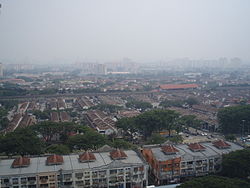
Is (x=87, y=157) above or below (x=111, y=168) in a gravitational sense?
above

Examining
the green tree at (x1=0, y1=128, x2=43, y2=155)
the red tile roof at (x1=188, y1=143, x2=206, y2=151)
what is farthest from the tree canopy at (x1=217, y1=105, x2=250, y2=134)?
the green tree at (x1=0, y1=128, x2=43, y2=155)

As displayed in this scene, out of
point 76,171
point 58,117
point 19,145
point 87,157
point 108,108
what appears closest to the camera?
point 76,171

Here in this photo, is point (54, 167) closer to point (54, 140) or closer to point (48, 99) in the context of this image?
point (54, 140)

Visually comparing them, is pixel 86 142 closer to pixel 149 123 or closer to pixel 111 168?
pixel 111 168

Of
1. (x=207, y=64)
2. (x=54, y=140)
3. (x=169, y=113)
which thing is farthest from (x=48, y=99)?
(x=207, y=64)

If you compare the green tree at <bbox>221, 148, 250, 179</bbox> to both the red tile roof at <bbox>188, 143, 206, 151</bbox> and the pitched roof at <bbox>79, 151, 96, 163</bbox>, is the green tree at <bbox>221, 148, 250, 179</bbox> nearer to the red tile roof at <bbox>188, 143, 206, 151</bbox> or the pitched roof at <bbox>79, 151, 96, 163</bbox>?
the red tile roof at <bbox>188, 143, 206, 151</bbox>

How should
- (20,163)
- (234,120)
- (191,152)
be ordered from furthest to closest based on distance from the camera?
(234,120)
(191,152)
(20,163)

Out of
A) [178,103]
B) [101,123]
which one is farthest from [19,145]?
[178,103]

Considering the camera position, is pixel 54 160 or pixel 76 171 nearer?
pixel 76 171
